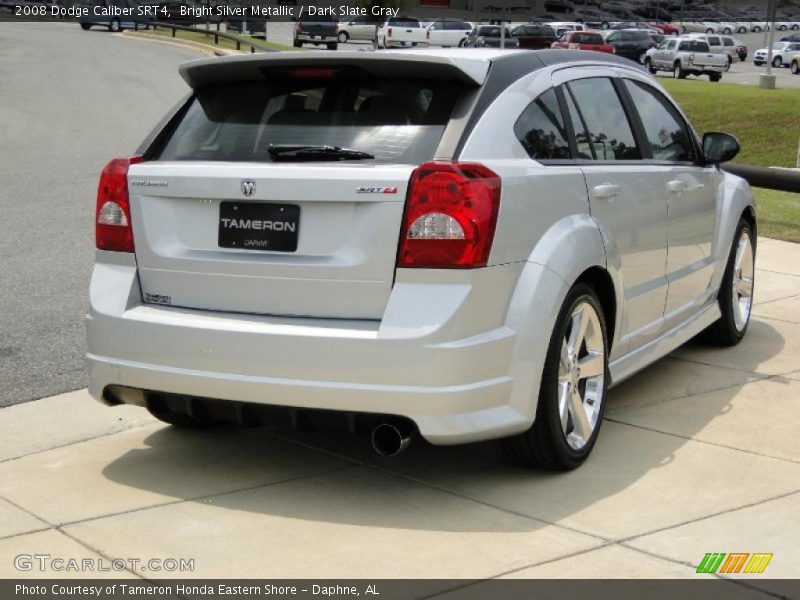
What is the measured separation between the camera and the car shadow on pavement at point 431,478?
504 cm

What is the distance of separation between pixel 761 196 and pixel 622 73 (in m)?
9.86

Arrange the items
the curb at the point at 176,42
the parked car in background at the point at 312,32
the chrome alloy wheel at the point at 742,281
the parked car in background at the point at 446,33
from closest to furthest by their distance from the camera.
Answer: the chrome alloy wheel at the point at 742,281 < the curb at the point at 176,42 < the parked car in background at the point at 312,32 < the parked car in background at the point at 446,33

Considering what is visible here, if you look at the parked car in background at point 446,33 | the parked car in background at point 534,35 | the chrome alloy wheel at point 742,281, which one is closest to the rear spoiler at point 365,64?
the chrome alloy wheel at point 742,281

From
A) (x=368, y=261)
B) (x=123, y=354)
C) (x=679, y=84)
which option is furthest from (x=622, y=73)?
(x=679, y=84)

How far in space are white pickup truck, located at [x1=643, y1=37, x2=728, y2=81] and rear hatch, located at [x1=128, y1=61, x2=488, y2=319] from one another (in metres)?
52.7

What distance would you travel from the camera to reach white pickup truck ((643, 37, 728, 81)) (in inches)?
2197

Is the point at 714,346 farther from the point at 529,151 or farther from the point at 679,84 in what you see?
the point at 679,84

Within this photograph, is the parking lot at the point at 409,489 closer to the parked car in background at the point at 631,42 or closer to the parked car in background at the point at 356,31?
the parked car in background at the point at 631,42

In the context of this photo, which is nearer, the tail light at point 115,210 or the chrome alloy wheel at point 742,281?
the tail light at point 115,210

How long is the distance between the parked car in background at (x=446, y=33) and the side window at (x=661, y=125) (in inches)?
2499

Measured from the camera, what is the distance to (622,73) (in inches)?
262

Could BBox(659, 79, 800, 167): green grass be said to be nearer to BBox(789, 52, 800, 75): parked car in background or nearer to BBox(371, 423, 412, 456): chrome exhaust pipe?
BBox(371, 423, 412, 456): chrome exhaust pipe

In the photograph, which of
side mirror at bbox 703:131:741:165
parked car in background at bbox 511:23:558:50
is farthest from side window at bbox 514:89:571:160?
parked car in background at bbox 511:23:558:50

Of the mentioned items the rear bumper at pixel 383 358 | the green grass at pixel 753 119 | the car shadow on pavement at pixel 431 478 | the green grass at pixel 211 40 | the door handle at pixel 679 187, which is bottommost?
the green grass at pixel 211 40
